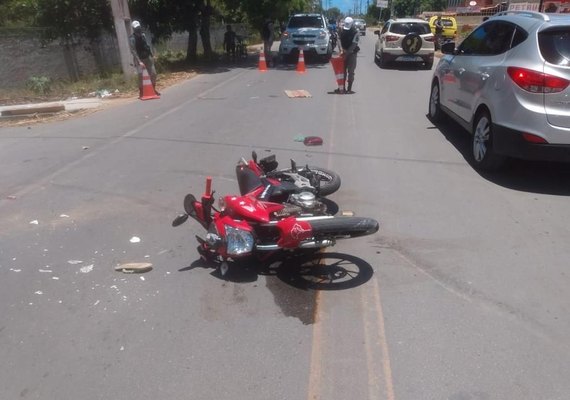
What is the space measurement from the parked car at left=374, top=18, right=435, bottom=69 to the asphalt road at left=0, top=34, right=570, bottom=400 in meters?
12.9

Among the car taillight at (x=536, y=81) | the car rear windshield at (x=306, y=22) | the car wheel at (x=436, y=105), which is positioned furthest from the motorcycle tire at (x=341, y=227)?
the car rear windshield at (x=306, y=22)

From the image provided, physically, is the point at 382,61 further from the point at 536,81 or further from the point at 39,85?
the point at 536,81

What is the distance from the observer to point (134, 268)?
4.26 m

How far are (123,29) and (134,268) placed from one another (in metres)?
12.8

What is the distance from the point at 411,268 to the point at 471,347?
1057mm

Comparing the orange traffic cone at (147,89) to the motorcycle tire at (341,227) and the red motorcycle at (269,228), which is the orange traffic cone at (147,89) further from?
the motorcycle tire at (341,227)

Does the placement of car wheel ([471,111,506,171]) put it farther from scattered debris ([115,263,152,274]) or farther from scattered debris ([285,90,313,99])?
scattered debris ([285,90,313,99])

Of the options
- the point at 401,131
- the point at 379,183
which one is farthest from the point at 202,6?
the point at 379,183

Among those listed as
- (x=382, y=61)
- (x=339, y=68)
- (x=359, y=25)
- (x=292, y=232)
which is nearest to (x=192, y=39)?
(x=382, y=61)

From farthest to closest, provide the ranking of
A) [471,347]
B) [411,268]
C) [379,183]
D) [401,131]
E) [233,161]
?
[401,131] → [233,161] → [379,183] → [411,268] → [471,347]

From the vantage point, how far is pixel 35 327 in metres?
3.52

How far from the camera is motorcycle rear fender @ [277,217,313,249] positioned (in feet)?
12.4

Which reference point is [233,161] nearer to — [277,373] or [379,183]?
[379,183]

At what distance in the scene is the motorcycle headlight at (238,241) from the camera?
3907 mm
